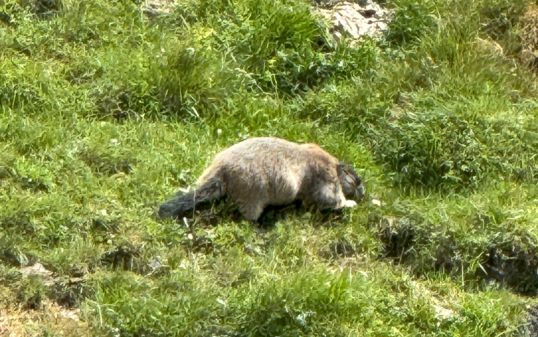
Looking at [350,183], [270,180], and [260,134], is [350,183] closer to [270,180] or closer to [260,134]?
[270,180]

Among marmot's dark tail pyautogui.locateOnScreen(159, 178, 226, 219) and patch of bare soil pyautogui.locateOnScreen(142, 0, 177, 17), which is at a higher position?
patch of bare soil pyautogui.locateOnScreen(142, 0, 177, 17)

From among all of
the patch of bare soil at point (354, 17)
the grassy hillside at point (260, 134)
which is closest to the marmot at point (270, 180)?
the grassy hillside at point (260, 134)

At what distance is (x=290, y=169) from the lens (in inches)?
350

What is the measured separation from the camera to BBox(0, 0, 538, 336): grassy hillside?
8000mm

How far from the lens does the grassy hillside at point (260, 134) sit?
8.00m

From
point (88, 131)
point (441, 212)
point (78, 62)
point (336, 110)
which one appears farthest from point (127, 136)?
point (441, 212)

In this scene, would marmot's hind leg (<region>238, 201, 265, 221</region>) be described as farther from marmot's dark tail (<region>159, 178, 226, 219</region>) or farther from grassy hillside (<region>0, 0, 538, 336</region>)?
marmot's dark tail (<region>159, 178, 226, 219</region>)

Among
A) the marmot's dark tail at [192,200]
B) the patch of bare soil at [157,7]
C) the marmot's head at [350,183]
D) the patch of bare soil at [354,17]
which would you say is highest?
the patch of bare soil at [157,7]

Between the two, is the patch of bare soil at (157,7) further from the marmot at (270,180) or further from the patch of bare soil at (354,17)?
the marmot at (270,180)

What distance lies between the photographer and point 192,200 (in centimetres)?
862

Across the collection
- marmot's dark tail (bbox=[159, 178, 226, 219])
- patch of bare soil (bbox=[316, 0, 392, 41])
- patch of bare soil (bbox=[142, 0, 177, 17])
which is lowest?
marmot's dark tail (bbox=[159, 178, 226, 219])

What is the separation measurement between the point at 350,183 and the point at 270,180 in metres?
0.74

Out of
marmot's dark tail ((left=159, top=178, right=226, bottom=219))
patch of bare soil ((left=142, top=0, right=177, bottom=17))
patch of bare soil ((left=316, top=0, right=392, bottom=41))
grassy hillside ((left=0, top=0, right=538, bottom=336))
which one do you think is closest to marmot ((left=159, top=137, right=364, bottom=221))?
marmot's dark tail ((left=159, top=178, right=226, bottom=219))

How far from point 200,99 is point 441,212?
2298mm
